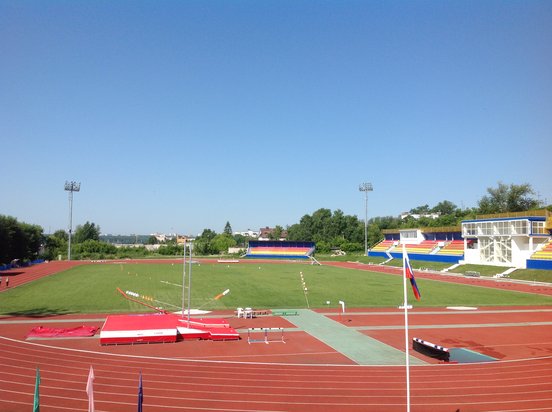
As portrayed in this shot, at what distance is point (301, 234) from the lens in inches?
5679

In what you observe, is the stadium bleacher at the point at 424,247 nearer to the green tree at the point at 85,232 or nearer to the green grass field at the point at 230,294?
the green grass field at the point at 230,294

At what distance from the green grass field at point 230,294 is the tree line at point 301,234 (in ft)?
103

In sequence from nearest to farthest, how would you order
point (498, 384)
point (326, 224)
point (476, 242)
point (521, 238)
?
1. point (498, 384)
2. point (521, 238)
3. point (476, 242)
4. point (326, 224)

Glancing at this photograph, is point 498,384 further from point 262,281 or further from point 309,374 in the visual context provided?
point 262,281

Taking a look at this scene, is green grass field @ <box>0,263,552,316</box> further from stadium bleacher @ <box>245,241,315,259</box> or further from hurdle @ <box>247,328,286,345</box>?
stadium bleacher @ <box>245,241,315,259</box>

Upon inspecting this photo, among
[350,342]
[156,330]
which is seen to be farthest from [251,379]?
[350,342]

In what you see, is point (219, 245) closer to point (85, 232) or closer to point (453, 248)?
point (85, 232)

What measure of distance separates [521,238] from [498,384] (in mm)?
49499

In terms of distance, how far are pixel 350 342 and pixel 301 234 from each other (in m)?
124

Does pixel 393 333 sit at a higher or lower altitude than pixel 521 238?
lower

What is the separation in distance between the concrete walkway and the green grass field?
19.9 feet

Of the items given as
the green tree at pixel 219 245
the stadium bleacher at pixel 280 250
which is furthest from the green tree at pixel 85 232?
the stadium bleacher at pixel 280 250

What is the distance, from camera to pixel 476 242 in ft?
222

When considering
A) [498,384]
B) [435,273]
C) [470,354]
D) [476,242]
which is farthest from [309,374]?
[476,242]
